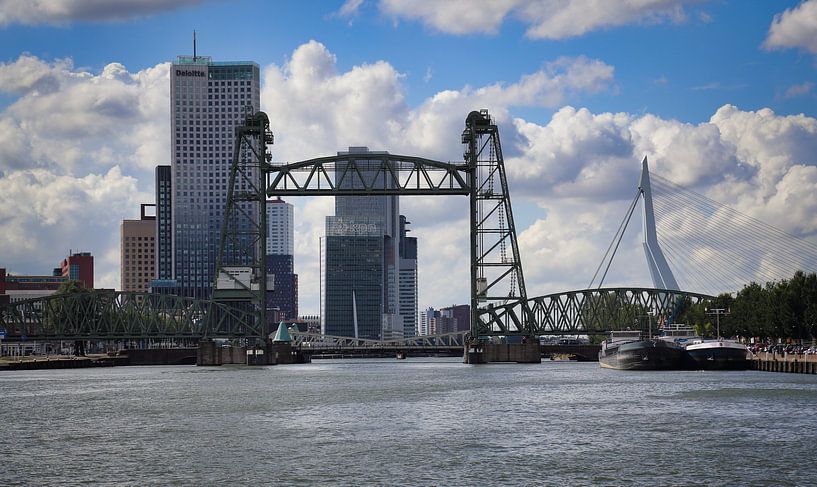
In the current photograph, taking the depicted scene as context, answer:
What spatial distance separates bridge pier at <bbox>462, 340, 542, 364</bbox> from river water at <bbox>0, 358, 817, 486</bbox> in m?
60.7

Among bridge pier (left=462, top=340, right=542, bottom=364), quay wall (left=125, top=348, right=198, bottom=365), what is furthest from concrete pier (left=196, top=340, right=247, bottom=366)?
quay wall (left=125, top=348, right=198, bottom=365)

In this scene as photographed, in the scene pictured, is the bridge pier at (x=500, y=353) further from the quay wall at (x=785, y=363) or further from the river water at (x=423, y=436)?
the river water at (x=423, y=436)

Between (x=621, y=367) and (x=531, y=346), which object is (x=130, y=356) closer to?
(x=531, y=346)

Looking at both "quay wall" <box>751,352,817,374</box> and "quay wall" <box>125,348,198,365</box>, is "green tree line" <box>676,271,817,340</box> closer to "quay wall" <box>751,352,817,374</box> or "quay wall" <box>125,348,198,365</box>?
"quay wall" <box>751,352,817,374</box>

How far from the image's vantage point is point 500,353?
149 meters

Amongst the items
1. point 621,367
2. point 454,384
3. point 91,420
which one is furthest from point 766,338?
point 91,420

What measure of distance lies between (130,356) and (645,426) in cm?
14328

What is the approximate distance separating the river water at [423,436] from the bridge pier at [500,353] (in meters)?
60.7

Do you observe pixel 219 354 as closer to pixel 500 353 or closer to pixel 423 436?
pixel 500 353

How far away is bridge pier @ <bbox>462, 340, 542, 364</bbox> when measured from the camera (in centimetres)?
14688

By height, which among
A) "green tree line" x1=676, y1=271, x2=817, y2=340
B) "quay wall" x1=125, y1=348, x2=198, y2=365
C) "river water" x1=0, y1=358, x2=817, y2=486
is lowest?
"river water" x1=0, y1=358, x2=817, y2=486

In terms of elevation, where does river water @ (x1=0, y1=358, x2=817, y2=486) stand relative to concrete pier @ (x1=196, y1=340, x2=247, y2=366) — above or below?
below

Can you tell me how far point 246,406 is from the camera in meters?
70.1

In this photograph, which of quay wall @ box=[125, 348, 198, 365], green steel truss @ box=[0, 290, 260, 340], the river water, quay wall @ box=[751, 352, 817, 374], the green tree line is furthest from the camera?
quay wall @ box=[125, 348, 198, 365]
